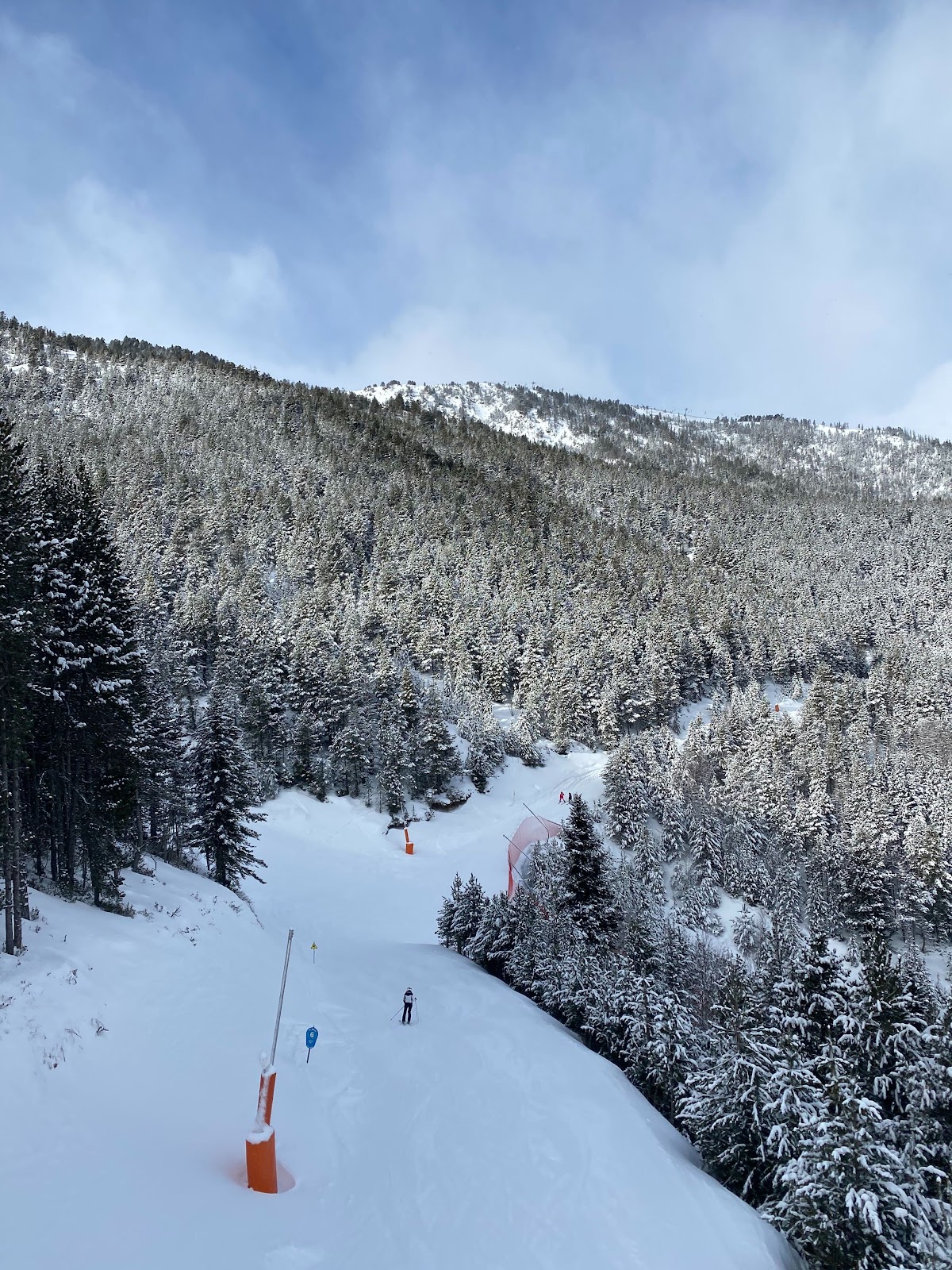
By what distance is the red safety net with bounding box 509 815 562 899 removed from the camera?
132ft

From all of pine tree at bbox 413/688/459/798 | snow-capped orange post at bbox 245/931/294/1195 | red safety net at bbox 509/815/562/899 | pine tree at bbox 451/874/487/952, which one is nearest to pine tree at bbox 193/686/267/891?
pine tree at bbox 451/874/487/952

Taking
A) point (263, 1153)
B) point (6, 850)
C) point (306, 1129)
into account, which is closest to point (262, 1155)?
point (263, 1153)

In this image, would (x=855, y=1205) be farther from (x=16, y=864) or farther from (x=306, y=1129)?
(x=16, y=864)

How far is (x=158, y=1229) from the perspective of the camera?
705 cm

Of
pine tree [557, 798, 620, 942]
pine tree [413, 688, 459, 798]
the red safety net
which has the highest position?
pine tree [413, 688, 459, 798]

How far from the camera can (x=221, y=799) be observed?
87.6 feet

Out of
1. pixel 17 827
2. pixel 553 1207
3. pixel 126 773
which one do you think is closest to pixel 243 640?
pixel 126 773

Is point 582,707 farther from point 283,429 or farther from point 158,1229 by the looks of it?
point 283,429

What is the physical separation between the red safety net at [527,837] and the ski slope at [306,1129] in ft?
70.4

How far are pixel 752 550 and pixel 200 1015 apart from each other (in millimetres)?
141314

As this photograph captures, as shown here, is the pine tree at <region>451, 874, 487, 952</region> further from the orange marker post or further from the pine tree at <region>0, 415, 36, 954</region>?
the orange marker post

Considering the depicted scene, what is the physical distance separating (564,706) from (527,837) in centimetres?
2317

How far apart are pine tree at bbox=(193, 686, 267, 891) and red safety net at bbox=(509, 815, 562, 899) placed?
18.3 metres

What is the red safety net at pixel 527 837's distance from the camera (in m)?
40.3
